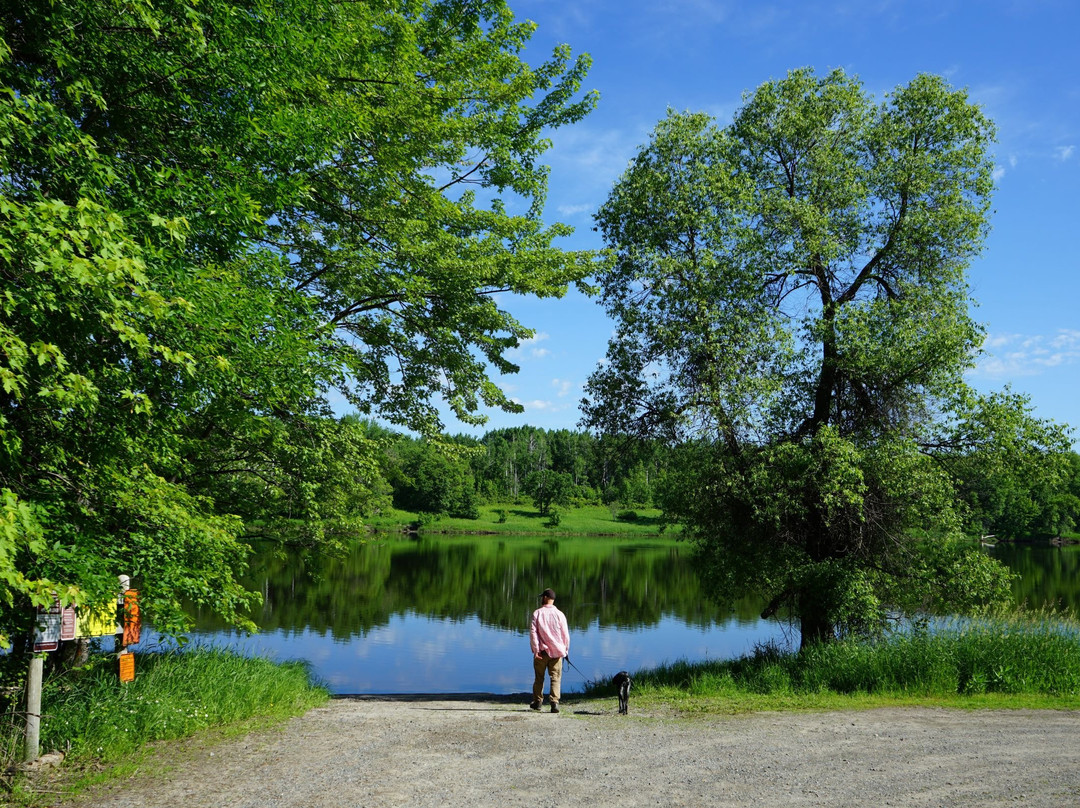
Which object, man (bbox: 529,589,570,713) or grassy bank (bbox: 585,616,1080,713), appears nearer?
man (bbox: 529,589,570,713)

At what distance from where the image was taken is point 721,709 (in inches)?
435

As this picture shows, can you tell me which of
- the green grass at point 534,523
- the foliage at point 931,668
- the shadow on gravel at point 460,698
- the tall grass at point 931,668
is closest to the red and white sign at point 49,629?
the shadow on gravel at point 460,698

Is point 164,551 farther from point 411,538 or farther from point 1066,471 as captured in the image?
point 411,538

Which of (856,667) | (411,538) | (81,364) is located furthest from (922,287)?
(411,538)

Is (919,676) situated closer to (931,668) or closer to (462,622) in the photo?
(931,668)

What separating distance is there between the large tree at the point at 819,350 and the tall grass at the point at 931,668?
2.95 feet

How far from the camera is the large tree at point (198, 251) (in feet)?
A: 18.3

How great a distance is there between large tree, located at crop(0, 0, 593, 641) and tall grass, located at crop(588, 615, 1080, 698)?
7412 mm

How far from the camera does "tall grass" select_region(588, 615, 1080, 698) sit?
39.5 feet

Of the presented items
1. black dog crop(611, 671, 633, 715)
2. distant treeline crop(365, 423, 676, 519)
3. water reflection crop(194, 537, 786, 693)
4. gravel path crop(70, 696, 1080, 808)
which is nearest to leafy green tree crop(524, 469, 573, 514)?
distant treeline crop(365, 423, 676, 519)

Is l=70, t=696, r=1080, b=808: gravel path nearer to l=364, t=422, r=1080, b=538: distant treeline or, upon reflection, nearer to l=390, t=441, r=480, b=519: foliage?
l=364, t=422, r=1080, b=538: distant treeline

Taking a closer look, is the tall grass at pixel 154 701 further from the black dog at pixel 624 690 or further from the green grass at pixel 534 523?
the green grass at pixel 534 523

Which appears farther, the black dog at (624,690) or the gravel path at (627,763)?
the black dog at (624,690)

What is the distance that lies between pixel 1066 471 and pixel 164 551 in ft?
49.3
